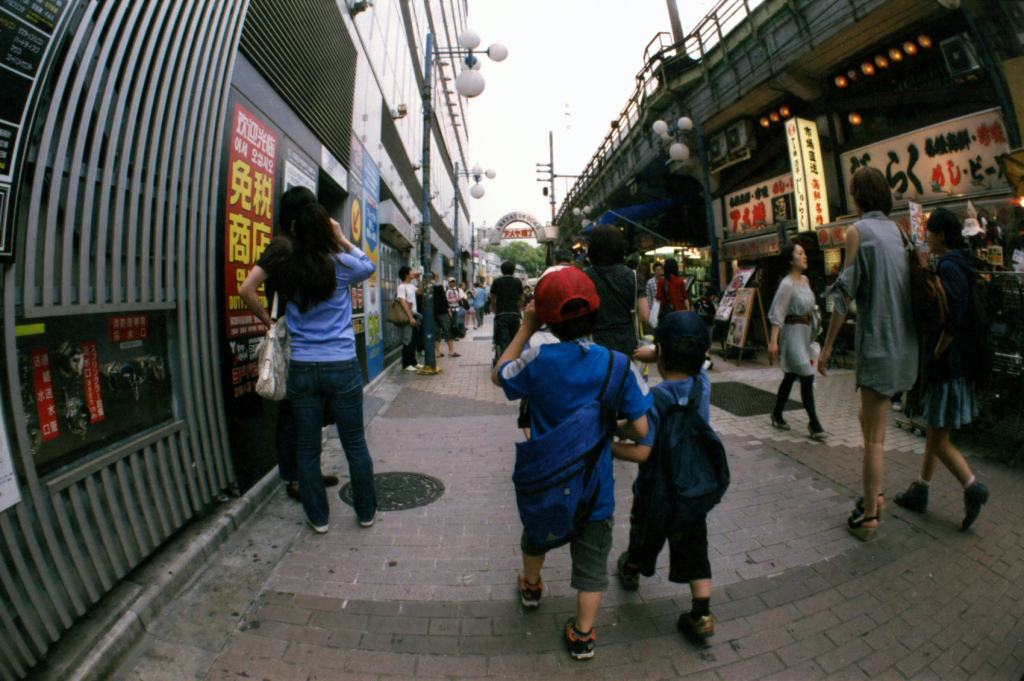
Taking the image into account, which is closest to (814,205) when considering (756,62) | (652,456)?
(756,62)

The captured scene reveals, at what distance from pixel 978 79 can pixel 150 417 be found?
11149 mm

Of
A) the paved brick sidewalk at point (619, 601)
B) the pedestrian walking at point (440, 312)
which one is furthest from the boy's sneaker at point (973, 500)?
the pedestrian walking at point (440, 312)

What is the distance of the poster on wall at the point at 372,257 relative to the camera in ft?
26.9

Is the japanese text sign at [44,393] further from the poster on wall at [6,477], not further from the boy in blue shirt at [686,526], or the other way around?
the boy in blue shirt at [686,526]

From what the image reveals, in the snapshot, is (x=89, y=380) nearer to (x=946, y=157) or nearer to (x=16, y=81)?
(x=16, y=81)

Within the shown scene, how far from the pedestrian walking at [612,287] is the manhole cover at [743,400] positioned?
124 inches

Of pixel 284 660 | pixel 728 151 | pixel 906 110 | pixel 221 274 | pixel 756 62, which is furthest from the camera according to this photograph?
pixel 728 151

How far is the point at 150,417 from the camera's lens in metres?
2.75

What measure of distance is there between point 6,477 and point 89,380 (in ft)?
2.23

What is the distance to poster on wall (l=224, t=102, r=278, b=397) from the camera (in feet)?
11.4

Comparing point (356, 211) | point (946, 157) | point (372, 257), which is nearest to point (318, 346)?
point (356, 211)

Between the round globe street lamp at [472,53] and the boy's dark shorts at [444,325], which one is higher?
the round globe street lamp at [472,53]

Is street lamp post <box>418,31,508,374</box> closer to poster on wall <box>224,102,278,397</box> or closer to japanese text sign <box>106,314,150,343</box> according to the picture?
poster on wall <box>224,102,278,397</box>

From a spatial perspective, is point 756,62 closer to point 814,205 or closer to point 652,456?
point 814,205
